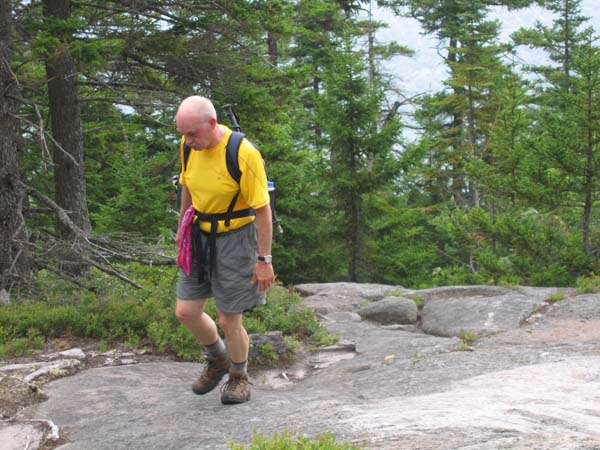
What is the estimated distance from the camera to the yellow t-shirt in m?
4.67

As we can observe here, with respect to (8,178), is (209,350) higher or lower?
lower

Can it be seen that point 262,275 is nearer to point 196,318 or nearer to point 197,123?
point 196,318

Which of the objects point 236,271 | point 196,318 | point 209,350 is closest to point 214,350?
point 209,350

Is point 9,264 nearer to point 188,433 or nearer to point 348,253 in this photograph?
point 188,433

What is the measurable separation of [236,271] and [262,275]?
0.21 meters

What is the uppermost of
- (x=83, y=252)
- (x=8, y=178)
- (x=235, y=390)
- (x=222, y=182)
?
(x=8, y=178)

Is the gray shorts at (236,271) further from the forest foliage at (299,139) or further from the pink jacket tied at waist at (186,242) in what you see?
the forest foliage at (299,139)

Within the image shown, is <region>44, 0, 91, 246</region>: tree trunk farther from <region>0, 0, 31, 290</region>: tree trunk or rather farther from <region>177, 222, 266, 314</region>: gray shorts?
<region>177, 222, 266, 314</region>: gray shorts

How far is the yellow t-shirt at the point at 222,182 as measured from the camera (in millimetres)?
4668

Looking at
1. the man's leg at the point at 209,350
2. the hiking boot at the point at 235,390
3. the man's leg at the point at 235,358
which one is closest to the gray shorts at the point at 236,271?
the man's leg at the point at 235,358

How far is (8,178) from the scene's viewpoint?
871cm

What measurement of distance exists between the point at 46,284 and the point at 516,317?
649cm

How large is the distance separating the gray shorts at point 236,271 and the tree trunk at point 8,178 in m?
4.67

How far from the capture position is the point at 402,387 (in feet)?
19.3
